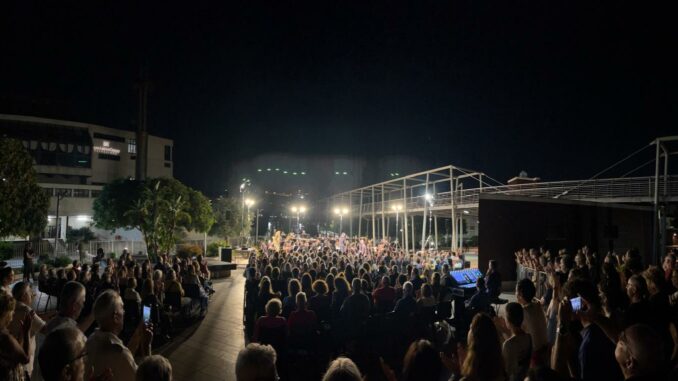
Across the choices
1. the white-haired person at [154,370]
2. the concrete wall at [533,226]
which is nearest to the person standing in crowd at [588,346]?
the white-haired person at [154,370]

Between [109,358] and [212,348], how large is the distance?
17.9ft

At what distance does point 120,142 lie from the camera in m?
51.3

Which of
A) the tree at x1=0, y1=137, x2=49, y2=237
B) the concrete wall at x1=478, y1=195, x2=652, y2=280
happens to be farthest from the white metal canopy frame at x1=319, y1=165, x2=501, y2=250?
the tree at x1=0, y1=137, x2=49, y2=237

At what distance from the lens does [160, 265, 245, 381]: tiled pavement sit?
6.47 m

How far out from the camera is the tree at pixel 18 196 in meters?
21.6

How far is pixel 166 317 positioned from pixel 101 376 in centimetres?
673

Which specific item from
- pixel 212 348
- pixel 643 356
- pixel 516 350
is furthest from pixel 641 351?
pixel 212 348

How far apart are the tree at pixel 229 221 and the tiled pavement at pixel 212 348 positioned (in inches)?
1006

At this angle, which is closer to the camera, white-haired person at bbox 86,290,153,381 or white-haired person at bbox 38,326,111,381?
white-haired person at bbox 38,326,111,381

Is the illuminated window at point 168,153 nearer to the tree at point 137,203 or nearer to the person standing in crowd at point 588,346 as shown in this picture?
the tree at point 137,203

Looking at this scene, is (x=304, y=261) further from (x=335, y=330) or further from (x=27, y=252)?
(x=27, y=252)

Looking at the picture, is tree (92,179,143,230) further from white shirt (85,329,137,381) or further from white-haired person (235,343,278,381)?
white-haired person (235,343,278,381)

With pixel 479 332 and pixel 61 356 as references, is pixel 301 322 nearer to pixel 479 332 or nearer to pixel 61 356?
pixel 479 332

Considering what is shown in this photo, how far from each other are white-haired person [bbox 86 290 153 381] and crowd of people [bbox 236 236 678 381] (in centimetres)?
96
